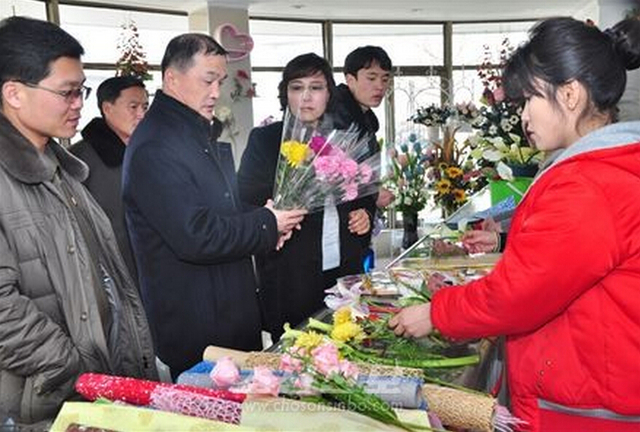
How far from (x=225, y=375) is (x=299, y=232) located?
1.35 metres

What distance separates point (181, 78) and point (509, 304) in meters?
1.21

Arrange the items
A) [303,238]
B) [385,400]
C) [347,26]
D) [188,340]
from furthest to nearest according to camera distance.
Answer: [347,26], [303,238], [188,340], [385,400]

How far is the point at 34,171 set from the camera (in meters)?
1.39

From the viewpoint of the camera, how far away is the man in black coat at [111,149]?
108 inches

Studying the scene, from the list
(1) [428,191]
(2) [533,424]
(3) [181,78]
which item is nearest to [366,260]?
(1) [428,191]

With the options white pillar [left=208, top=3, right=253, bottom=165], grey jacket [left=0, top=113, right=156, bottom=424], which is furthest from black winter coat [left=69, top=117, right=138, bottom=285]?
white pillar [left=208, top=3, right=253, bottom=165]

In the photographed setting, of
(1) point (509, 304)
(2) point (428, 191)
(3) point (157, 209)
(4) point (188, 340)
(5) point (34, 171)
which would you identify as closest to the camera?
(1) point (509, 304)

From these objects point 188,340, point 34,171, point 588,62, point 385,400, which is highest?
point 588,62

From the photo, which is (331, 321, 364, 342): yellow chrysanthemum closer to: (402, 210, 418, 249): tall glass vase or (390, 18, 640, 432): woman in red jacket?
(390, 18, 640, 432): woman in red jacket

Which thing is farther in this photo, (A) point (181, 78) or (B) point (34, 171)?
(A) point (181, 78)

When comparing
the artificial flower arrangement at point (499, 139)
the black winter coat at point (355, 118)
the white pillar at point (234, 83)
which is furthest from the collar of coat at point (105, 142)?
the white pillar at point (234, 83)

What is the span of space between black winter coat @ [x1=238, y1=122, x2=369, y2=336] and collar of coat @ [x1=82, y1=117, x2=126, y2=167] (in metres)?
0.71

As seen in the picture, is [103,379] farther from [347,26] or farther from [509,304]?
[347,26]

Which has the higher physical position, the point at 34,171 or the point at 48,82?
the point at 48,82
